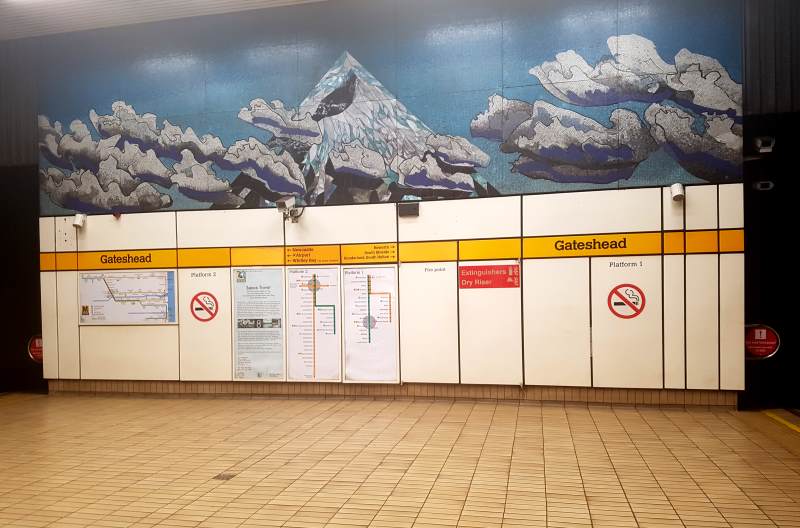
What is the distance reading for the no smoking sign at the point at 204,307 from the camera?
778 cm

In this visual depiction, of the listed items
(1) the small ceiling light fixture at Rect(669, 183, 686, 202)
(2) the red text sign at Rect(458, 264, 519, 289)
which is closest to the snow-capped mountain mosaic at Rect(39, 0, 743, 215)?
(1) the small ceiling light fixture at Rect(669, 183, 686, 202)

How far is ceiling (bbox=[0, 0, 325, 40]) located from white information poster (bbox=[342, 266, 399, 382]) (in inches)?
136

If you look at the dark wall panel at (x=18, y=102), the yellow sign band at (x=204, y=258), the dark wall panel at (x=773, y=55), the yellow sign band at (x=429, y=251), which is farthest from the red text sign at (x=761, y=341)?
the dark wall panel at (x=18, y=102)

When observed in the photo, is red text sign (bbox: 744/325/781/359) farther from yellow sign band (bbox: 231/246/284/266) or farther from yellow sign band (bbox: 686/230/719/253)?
yellow sign band (bbox: 231/246/284/266)

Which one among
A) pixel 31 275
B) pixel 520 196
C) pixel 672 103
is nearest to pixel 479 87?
pixel 520 196

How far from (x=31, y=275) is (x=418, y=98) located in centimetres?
570

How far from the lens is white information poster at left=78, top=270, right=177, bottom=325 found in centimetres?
796

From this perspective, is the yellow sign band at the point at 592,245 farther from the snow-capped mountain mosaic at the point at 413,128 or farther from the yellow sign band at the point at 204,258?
the yellow sign band at the point at 204,258

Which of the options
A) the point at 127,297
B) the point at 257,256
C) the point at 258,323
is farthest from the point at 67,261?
the point at 258,323

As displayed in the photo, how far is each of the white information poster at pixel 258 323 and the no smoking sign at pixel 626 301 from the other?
12.7ft

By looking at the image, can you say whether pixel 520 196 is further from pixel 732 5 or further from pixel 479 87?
pixel 732 5

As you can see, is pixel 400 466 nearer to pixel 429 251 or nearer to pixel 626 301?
pixel 429 251

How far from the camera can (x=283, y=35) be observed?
7.68 meters

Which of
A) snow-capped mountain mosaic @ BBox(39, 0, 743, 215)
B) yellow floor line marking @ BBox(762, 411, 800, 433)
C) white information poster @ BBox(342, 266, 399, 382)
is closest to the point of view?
yellow floor line marking @ BBox(762, 411, 800, 433)
